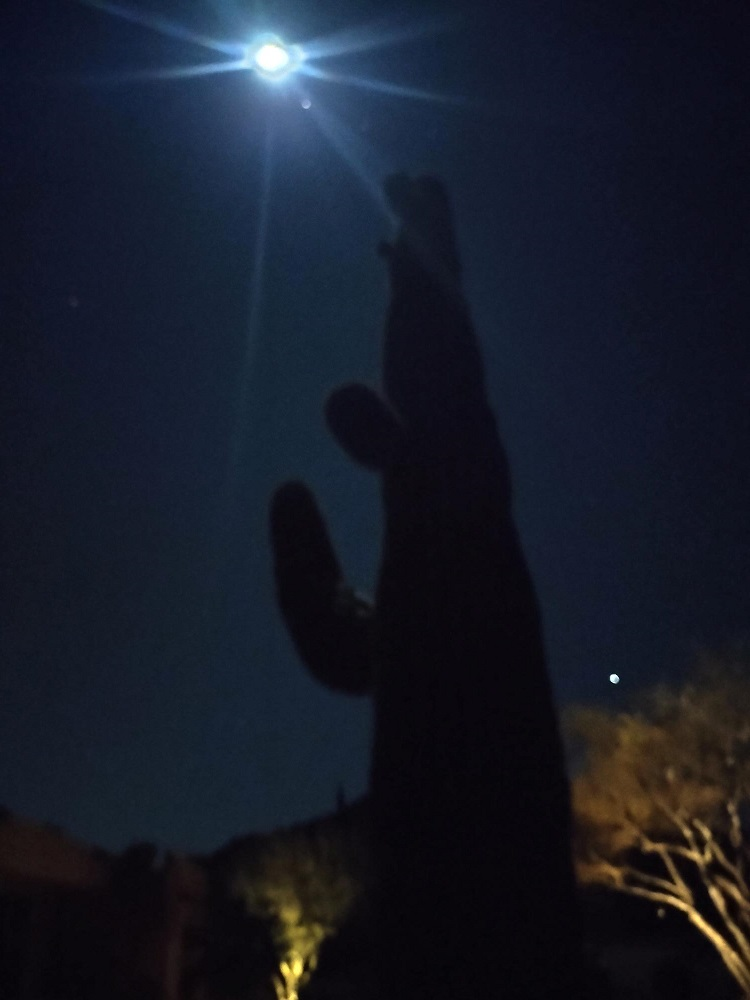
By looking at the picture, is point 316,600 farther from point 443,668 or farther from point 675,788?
point 675,788

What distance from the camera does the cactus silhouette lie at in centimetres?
482

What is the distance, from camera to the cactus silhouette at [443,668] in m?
4.82

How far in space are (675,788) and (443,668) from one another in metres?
13.9

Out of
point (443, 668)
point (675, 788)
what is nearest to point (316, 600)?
point (443, 668)

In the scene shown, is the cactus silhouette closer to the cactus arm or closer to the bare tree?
the cactus arm

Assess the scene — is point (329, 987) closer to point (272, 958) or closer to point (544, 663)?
point (272, 958)

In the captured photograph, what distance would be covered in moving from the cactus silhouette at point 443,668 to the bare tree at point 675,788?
12856 mm

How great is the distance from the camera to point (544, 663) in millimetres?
5656

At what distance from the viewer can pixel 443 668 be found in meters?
5.39

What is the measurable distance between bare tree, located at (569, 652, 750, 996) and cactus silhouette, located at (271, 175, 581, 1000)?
1286cm

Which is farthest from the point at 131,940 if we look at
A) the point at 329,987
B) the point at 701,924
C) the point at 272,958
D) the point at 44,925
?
the point at 329,987

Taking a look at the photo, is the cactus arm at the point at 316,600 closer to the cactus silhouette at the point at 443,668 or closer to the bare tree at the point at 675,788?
the cactus silhouette at the point at 443,668

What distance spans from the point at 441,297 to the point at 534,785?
10.3ft

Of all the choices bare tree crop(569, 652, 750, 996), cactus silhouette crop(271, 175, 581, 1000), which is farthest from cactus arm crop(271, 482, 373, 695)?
bare tree crop(569, 652, 750, 996)
